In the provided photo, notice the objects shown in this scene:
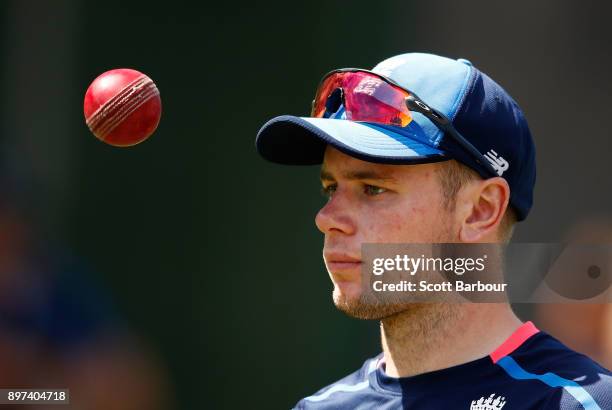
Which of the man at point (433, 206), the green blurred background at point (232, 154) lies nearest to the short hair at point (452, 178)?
the man at point (433, 206)

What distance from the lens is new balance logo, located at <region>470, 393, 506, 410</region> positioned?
250cm

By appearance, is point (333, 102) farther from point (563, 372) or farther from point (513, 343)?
point (563, 372)

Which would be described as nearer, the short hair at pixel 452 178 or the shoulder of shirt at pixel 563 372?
the shoulder of shirt at pixel 563 372

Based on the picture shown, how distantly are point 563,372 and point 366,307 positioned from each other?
56cm

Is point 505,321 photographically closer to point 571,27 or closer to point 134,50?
point 571,27

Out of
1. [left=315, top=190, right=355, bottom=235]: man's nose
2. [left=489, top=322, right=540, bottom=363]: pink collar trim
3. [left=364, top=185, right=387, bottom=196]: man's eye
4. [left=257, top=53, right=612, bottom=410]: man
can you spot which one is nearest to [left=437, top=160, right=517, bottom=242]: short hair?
[left=257, top=53, right=612, bottom=410]: man

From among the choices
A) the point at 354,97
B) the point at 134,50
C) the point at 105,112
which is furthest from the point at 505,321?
the point at 134,50

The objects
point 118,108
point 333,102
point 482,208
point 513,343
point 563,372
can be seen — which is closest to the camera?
point 563,372

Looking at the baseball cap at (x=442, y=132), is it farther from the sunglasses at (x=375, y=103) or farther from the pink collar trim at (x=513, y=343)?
the pink collar trim at (x=513, y=343)

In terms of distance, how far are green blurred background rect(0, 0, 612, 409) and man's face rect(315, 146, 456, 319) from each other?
118 inches

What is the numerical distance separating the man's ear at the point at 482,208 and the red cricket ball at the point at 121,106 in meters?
0.99

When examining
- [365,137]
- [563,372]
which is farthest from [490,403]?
[365,137]

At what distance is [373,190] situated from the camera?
2.75 m

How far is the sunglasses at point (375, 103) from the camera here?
8.82 ft
